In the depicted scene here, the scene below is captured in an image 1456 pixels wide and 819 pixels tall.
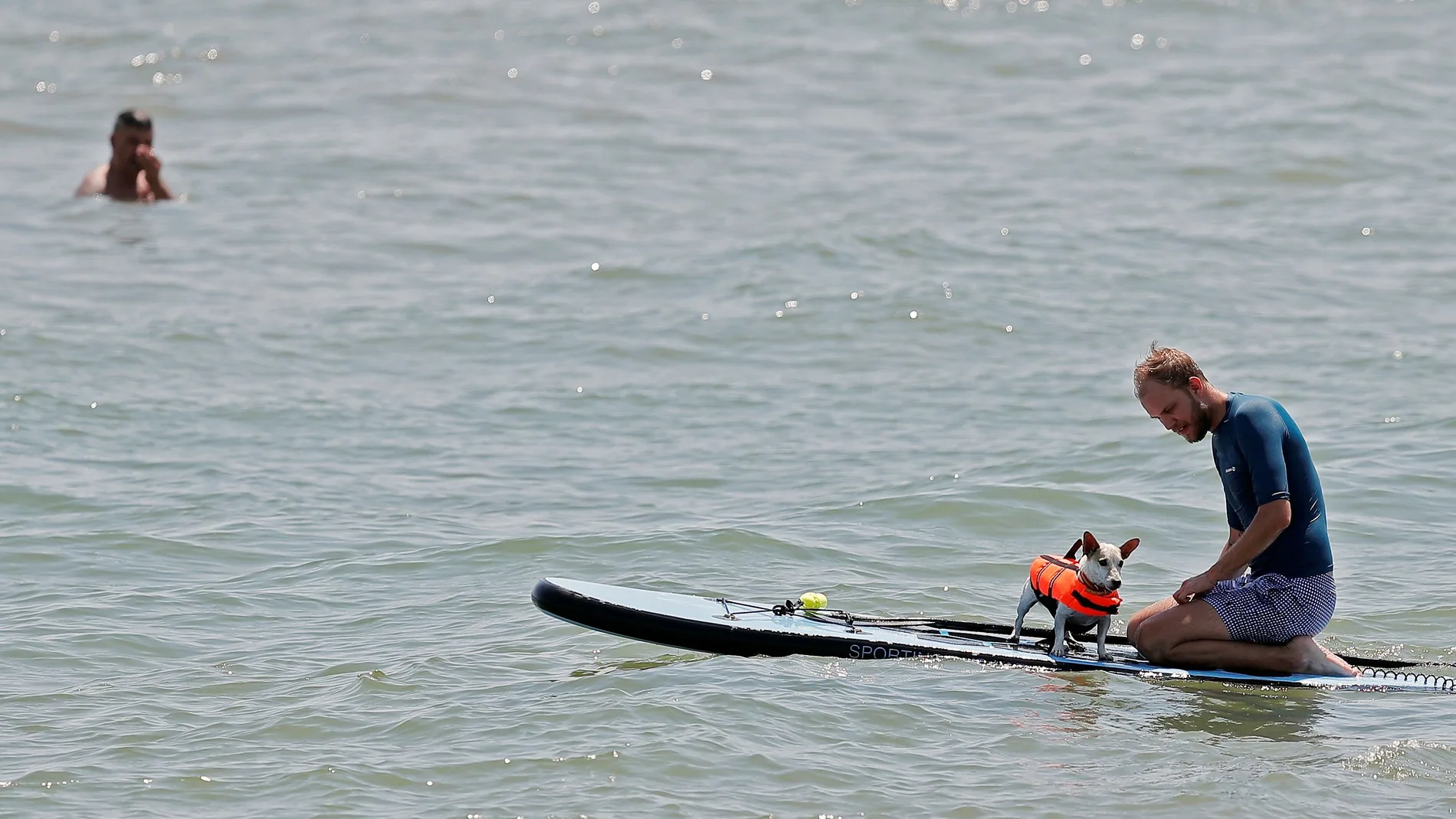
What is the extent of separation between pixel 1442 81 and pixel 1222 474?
643 inches

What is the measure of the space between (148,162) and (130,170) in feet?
1.35

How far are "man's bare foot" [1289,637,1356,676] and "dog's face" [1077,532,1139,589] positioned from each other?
2.67ft

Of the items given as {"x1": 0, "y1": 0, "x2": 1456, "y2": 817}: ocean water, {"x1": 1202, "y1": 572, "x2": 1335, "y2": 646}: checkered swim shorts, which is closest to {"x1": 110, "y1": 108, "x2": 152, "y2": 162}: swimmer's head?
{"x1": 0, "y1": 0, "x2": 1456, "y2": 817}: ocean water

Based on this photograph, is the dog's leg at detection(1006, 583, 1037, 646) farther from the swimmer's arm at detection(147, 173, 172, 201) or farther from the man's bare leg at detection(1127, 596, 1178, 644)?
the swimmer's arm at detection(147, 173, 172, 201)

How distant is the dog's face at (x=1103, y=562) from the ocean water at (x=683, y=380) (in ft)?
1.71

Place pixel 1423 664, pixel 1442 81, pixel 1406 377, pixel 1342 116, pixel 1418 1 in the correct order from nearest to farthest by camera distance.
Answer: pixel 1423 664 → pixel 1406 377 → pixel 1342 116 → pixel 1442 81 → pixel 1418 1

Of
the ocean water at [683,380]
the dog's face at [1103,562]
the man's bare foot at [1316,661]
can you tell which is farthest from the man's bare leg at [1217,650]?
the dog's face at [1103,562]

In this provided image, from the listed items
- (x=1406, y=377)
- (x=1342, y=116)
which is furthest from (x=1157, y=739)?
(x=1342, y=116)

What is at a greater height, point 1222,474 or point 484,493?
point 1222,474

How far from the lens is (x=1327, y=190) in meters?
16.9

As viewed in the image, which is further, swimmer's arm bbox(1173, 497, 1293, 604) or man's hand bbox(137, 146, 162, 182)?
man's hand bbox(137, 146, 162, 182)

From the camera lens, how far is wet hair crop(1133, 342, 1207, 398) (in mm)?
6094

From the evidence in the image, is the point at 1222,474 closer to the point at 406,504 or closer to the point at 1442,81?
the point at 406,504

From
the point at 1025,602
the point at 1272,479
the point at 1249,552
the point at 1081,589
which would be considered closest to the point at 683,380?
the point at 1025,602
